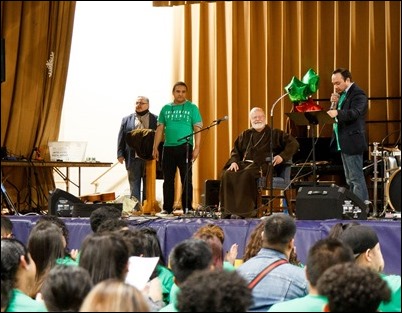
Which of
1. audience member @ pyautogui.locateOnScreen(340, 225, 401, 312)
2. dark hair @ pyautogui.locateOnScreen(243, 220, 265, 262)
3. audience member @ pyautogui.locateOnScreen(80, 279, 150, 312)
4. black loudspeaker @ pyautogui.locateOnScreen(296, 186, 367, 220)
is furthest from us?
black loudspeaker @ pyautogui.locateOnScreen(296, 186, 367, 220)

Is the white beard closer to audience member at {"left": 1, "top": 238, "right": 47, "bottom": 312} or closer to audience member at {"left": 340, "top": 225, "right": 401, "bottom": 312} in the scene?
audience member at {"left": 340, "top": 225, "right": 401, "bottom": 312}

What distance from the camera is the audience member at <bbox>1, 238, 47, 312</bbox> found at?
3.08m

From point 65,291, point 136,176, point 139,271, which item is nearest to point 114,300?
point 65,291

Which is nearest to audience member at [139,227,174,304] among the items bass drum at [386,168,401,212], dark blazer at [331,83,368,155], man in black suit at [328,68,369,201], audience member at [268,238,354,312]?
audience member at [268,238,354,312]

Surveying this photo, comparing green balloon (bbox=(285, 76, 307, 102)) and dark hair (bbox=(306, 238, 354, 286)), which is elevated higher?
green balloon (bbox=(285, 76, 307, 102))

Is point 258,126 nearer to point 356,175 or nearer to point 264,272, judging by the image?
point 356,175

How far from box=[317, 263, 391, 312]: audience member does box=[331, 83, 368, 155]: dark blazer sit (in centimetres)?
482

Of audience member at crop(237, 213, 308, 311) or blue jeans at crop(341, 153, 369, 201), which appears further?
blue jeans at crop(341, 153, 369, 201)

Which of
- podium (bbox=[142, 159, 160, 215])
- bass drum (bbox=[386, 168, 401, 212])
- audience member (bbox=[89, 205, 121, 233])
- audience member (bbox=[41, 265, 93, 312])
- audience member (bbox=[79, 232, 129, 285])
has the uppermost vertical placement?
podium (bbox=[142, 159, 160, 215])

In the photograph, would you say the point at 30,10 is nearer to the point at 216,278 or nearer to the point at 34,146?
the point at 34,146

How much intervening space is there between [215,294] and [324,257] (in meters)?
0.83

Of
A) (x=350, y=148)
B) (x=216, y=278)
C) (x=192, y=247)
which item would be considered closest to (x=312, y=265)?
(x=192, y=247)

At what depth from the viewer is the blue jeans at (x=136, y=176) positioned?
937 cm

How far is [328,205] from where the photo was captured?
6.16 meters
